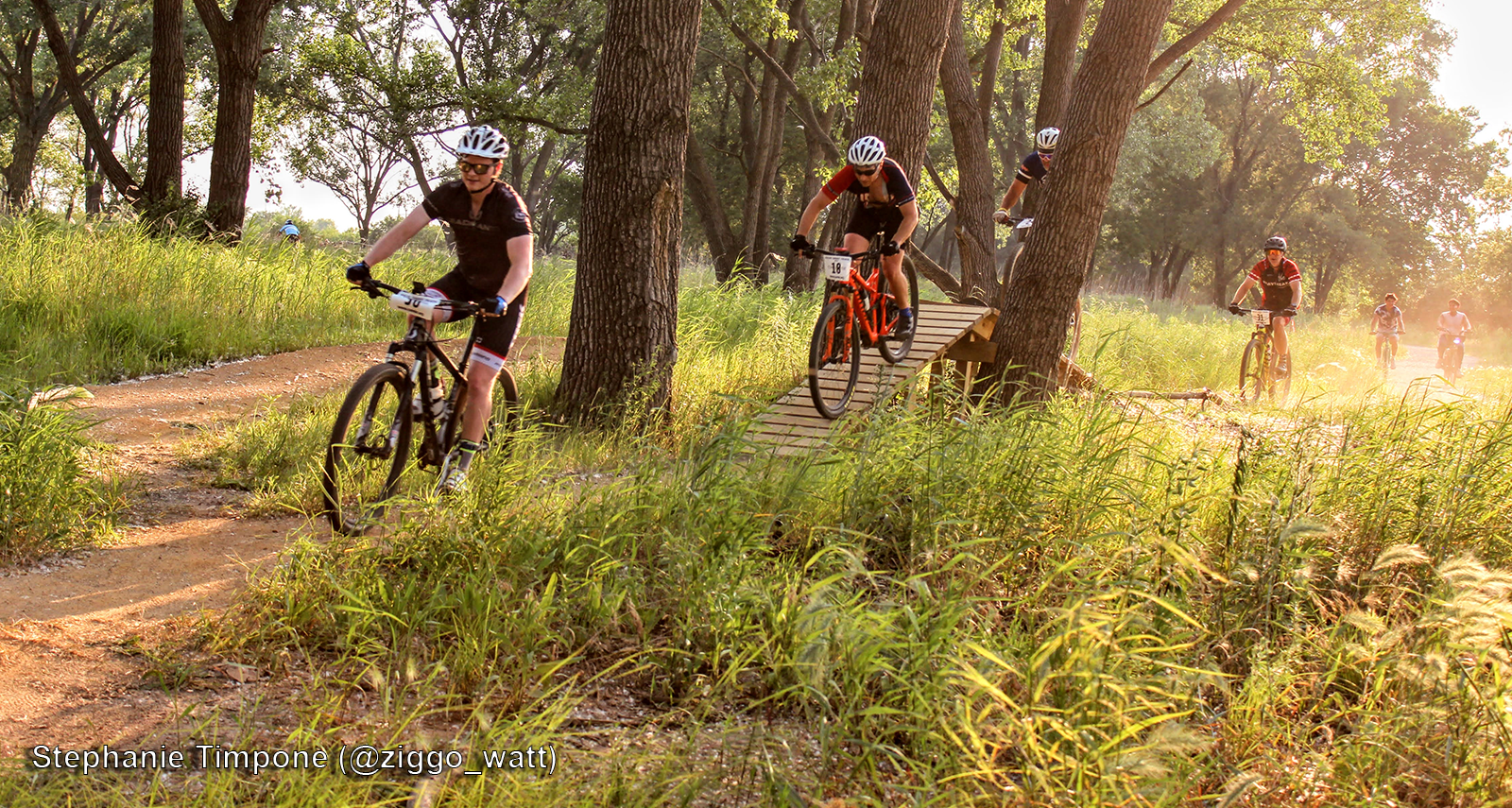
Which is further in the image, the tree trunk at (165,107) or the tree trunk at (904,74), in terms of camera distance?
the tree trunk at (165,107)

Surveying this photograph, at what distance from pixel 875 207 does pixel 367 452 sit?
419cm

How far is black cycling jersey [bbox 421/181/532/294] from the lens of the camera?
5.29m

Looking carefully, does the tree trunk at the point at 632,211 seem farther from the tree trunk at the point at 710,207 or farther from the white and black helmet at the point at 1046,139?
the tree trunk at the point at 710,207

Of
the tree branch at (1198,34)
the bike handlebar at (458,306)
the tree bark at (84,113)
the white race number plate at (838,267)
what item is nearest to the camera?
the bike handlebar at (458,306)

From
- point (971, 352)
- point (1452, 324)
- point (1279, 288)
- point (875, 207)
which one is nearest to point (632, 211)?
point (875, 207)

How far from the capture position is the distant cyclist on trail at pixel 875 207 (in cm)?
718

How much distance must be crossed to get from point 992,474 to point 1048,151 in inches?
273

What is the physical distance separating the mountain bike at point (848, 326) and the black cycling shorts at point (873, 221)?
10 centimetres

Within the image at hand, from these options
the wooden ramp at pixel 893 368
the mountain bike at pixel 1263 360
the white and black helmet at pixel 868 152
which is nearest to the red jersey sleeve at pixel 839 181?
the white and black helmet at pixel 868 152

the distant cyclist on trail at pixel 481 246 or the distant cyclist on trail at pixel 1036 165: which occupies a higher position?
the distant cyclist on trail at pixel 1036 165

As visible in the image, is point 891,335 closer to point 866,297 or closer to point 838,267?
point 866,297

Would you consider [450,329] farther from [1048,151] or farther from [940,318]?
[1048,151]

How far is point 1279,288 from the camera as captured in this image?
40.4 ft

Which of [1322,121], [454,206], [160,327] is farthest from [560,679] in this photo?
[1322,121]
